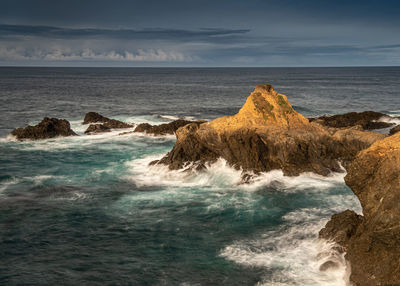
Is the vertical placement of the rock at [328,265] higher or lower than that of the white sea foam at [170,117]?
lower

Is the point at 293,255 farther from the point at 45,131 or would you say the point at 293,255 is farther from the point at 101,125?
the point at 101,125

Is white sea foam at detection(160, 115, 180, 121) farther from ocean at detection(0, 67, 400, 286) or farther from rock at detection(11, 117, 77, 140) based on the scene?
ocean at detection(0, 67, 400, 286)

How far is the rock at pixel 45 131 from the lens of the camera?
131 ft

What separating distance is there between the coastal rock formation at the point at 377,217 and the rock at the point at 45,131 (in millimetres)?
33277

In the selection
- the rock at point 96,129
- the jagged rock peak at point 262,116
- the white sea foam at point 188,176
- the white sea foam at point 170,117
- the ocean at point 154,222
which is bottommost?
the ocean at point 154,222

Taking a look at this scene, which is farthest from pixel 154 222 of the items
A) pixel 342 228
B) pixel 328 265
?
pixel 342 228

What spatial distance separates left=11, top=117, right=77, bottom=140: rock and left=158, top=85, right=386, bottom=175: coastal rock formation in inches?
727

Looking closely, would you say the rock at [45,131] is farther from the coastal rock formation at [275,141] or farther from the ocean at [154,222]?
the coastal rock formation at [275,141]

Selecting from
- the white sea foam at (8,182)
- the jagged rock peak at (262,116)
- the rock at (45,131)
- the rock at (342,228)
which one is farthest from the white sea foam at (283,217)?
the rock at (45,131)

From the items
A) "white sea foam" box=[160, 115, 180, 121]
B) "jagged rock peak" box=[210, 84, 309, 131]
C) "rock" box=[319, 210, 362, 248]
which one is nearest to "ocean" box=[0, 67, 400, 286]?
"rock" box=[319, 210, 362, 248]

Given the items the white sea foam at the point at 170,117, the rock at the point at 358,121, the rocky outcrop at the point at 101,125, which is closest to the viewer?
the rocky outcrop at the point at 101,125

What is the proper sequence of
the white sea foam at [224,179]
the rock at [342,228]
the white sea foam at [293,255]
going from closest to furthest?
the white sea foam at [293,255] < the rock at [342,228] < the white sea foam at [224,179]

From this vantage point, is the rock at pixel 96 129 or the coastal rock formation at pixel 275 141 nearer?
the coastal rock formation at pixel 275 141

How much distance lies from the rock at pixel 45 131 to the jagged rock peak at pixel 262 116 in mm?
20518
